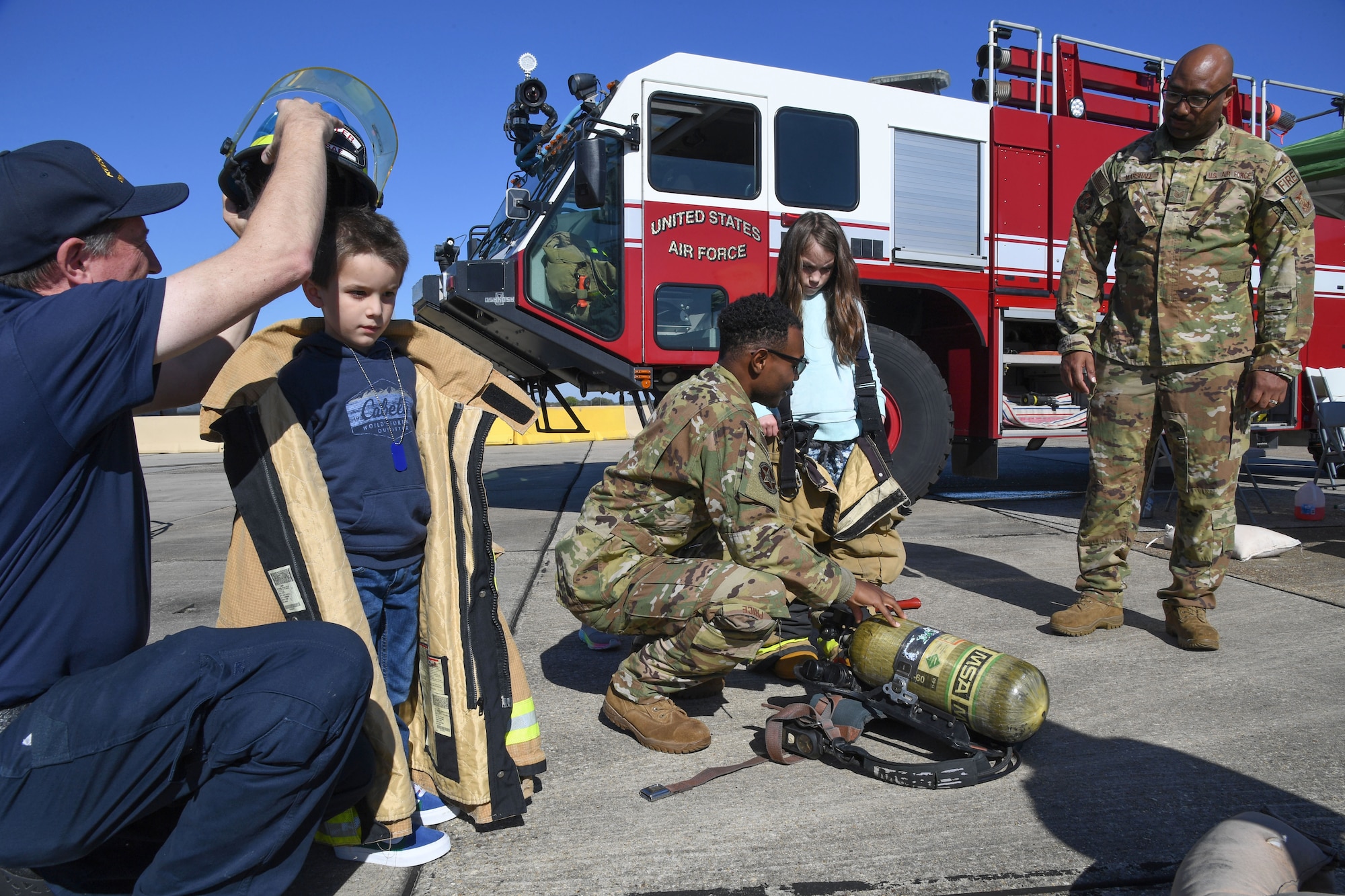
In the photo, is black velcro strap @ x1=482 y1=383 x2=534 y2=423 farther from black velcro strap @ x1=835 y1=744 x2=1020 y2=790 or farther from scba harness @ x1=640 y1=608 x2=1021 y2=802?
black velcro strap @ x1=835 y1=744 x2=1020 y2=790

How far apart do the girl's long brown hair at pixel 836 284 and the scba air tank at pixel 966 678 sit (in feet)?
4.91

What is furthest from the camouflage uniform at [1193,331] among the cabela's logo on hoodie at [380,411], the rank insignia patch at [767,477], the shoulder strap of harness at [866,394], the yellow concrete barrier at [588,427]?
the yellow concrete barrier at [588,427]

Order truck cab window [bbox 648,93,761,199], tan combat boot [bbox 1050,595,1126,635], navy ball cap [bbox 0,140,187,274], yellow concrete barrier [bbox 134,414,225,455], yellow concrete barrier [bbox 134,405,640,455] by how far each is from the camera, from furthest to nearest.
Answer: yellow concrete barrier [bbox 134,414,225,455]
yellow concrete barrier [bbox 134,405,640,455]
truck cab window [bbox 648,93,761,199]
tan combat boot [bbox 1050,595,1126,635]
navy ball cap [bbox 0,140,187,274]

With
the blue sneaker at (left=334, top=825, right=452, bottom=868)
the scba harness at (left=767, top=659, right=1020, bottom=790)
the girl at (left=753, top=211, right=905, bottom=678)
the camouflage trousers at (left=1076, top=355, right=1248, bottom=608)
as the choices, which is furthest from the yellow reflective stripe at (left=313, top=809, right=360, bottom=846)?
the camouflage trousers at (left=1076, top=355, right=1248, bottom=608)

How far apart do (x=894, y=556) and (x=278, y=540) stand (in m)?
2.32

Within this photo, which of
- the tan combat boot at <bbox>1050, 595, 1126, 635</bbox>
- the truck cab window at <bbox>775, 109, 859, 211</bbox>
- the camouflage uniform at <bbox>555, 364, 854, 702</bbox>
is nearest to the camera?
the camouflage uniform at <bbox>555, 364, 854, 702</bbox>

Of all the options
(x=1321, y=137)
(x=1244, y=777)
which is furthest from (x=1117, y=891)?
(x=1321, y=137)

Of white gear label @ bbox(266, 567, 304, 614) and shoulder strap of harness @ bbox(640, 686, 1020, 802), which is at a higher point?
white gear label @ bbox(266, 567, 304, 614)

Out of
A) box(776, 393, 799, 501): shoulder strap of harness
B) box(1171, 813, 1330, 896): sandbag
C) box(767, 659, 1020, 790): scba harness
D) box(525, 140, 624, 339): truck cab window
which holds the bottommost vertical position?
box(767, 659, 1020, 790): scba harness

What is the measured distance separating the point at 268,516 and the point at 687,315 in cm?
462

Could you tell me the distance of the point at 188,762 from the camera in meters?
1.52

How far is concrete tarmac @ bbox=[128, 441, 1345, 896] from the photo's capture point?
1895 millimetres

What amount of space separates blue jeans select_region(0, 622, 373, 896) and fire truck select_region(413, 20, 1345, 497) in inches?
181

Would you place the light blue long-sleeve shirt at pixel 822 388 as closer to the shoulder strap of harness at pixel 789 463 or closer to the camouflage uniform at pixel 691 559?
the shoulder strap of harness at pixel 789 463
